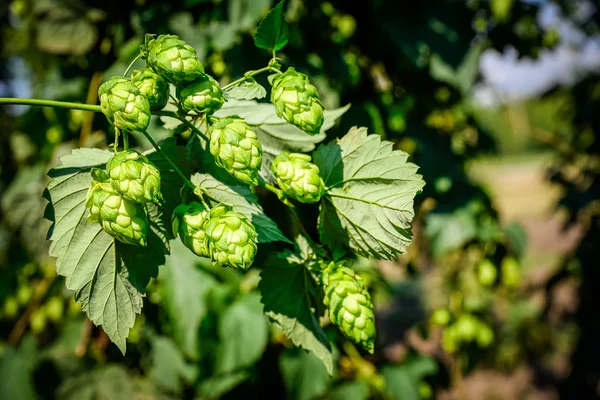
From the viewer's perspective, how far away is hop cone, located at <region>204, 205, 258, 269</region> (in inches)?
25.7

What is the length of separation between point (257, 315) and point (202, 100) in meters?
1.09

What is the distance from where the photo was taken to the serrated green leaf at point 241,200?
30.1 inches

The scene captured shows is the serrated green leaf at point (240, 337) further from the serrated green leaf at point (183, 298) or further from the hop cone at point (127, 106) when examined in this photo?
the hop cone at point (127, 106)

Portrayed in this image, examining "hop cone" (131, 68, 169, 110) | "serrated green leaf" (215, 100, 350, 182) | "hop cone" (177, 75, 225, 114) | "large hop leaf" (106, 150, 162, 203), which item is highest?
"hop cone" (177, 75, 225, 114)

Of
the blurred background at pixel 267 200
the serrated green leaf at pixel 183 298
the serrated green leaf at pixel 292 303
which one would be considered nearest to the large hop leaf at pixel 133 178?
the serrated green leaf at pixel 292 303

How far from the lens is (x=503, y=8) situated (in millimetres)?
1886

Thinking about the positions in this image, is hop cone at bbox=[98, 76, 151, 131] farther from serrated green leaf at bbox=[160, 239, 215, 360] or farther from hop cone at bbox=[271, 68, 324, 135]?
serrated green leaf at bbox=[160, 239, 215, 360]

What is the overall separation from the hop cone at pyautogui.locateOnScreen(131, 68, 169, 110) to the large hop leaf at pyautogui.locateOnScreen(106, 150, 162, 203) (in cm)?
9

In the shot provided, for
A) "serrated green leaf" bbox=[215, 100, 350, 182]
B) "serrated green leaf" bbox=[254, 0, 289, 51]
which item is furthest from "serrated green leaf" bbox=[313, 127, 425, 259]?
"serrated green leaf" bbox=[254, 0, 289, 51]

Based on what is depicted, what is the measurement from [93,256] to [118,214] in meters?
0.12

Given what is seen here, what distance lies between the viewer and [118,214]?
2.19 feet

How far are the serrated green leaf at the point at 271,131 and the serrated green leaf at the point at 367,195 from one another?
0.21 feet

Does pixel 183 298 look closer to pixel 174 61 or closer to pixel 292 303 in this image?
pixel 292 303

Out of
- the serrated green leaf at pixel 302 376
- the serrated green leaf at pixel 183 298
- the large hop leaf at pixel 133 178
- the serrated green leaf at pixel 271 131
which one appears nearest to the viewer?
the large hop leaf at pixel 133 178
